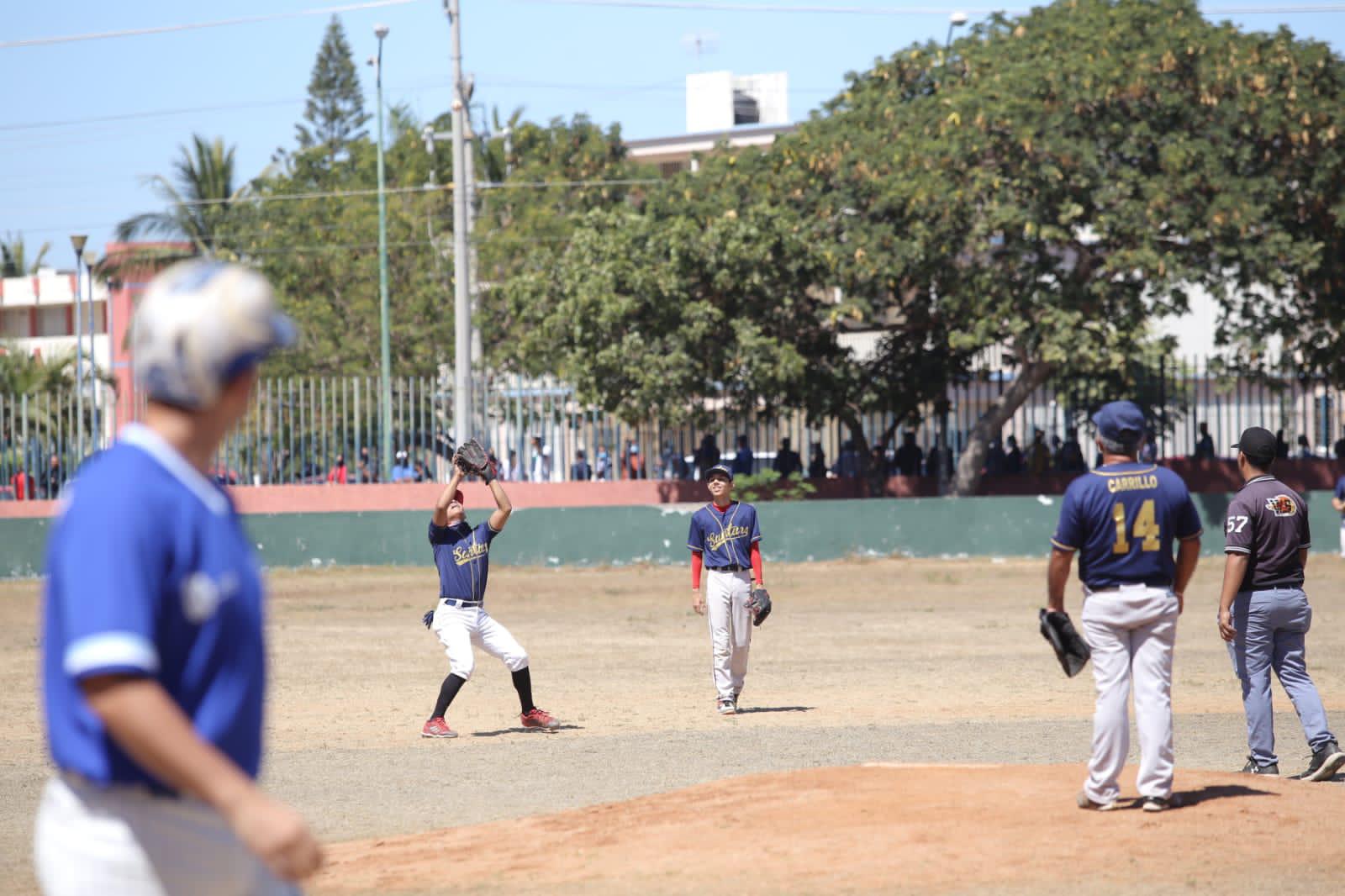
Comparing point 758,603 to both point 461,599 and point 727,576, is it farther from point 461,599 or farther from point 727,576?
point 461,599

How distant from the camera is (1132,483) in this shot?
7.67 metres

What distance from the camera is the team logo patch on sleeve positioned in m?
9.23

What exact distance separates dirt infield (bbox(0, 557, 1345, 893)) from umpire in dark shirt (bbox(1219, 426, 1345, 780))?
0.75m

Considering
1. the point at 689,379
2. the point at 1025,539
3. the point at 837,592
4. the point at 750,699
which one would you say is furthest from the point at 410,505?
the point at 750,699

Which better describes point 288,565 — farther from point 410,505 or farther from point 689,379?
point 689,379

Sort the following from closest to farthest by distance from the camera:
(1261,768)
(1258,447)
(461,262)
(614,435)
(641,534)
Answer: (1261,768) → (1258,447) → (641,534) → (461,262) → (614,435)

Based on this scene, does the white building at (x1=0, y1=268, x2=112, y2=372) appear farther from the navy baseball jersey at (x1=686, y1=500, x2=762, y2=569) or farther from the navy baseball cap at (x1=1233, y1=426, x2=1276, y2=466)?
the navy baseball cap at (x1=1233, y1=426, x2=1276, y2=466)

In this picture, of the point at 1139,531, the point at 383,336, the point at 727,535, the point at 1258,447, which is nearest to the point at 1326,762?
the point at 1258,447

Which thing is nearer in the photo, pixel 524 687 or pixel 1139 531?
→ pixel 1139 531

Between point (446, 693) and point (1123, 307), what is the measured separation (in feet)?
65.5

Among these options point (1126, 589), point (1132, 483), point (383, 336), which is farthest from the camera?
point (383, 336)

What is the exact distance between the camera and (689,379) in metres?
29.4

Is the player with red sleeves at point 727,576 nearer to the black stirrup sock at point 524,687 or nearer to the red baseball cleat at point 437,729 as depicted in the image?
the black stirrup sock at point 524,687

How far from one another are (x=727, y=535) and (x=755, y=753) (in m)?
2.56
